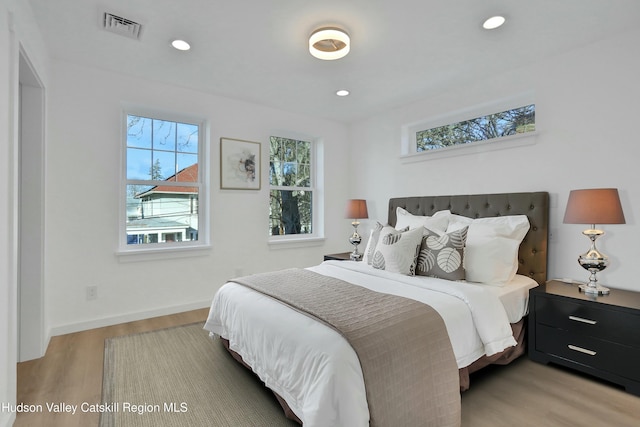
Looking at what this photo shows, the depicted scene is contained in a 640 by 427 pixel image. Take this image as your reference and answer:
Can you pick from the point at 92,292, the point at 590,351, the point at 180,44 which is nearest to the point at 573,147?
the point at 590,351

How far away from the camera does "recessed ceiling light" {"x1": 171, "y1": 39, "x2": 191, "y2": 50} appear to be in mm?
2535

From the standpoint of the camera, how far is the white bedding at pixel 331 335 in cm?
138

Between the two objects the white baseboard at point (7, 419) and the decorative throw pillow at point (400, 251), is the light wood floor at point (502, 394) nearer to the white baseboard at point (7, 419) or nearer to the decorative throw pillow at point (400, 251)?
the white baseboard at point (7, 419)

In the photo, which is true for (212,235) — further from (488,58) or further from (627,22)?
(627,22)

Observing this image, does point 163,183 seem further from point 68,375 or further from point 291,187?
point 68,375

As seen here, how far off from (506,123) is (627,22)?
107cm

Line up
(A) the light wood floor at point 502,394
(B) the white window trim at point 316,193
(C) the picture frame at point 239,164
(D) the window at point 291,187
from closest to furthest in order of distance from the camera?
(A) the light wood floor at point 502,394
(C) the picture frame at point 239,164
(D) the window at point 291,187
(B) the white window trim at point 316,193

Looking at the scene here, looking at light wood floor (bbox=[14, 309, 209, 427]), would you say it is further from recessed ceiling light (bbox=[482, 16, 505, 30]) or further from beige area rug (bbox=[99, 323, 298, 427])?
recessed ceiling light (bbox=[482, 16, 505, 30])

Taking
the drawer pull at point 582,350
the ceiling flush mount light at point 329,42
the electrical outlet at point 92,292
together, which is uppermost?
the ceiling flush mount light at point 329,42

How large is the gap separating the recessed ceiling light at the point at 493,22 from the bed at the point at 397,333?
1420 mm

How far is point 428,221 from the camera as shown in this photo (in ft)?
10.2

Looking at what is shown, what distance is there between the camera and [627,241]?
7.88ft

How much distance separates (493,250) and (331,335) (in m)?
1.59

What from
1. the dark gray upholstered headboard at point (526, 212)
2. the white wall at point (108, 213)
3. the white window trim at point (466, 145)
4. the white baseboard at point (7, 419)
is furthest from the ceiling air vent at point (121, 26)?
the dark gray upholstered headboard at point (526, 212)
